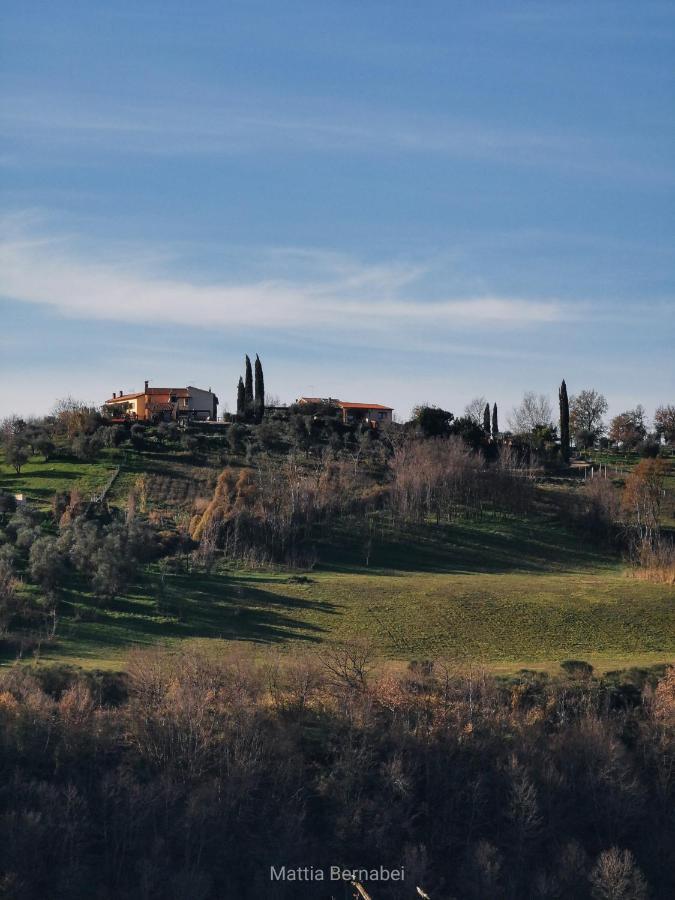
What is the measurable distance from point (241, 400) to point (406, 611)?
48404mm

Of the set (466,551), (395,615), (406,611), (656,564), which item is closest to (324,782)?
(395,615)

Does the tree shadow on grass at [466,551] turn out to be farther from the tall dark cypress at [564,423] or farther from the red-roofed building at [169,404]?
the red-roofed building at [169,404]

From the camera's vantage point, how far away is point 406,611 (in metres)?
42.6

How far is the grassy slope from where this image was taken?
37750mm

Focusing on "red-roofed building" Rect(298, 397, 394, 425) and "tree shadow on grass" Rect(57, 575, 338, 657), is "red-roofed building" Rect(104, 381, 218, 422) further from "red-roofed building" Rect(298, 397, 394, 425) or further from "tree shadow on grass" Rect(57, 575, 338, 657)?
"tree shadow on grass" Rect(57, 575, 338, 657)

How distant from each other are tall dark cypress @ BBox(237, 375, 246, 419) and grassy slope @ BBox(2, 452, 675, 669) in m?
31.4

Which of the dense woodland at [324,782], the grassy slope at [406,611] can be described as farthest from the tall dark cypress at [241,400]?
the dense woodland at [324,782]

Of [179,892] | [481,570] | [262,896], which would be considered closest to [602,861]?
[262,896]

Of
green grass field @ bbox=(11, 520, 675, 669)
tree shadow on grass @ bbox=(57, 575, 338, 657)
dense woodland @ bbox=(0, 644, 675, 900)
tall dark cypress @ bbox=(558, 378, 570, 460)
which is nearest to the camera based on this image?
dense woodland @ bbox=(0, 644, 675, 900)

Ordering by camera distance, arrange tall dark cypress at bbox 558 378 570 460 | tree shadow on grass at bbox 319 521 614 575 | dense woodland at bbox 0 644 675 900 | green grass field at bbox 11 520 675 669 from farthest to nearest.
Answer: tall dark cypress at bbox 558 378 570 460 → tree shadow on grass at bbox 319 521 614 575 → green grass field at bbox 11 520 675 669 → dense woodland at bbox 0 644 675 900

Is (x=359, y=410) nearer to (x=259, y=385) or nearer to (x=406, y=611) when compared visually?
(x=259, y=385)

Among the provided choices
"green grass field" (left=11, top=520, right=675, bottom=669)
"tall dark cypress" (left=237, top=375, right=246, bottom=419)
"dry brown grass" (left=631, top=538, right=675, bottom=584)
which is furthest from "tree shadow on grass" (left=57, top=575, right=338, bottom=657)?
"tall dark cypress" (left=237, top=375, right=246, bottom=419)

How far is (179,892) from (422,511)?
38.8m

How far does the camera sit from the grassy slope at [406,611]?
37750mm
